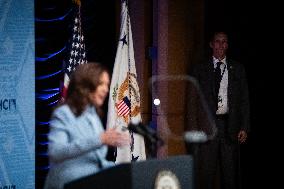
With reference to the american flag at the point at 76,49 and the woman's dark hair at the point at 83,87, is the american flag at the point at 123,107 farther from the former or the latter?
the woman's dark hair at the point at 83,87

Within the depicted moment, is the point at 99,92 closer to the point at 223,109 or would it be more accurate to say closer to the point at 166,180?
the point at 166,180

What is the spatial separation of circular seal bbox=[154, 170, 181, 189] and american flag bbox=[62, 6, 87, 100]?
2676 mm

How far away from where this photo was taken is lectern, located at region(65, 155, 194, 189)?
2.99 meters

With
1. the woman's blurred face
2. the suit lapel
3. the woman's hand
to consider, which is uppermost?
the suit lapel

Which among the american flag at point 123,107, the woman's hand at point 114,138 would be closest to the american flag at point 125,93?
the american flag at point 123,107

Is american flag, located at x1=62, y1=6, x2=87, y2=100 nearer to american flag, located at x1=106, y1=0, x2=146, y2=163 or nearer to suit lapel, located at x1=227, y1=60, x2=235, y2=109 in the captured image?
american flag, located at x1=106, y1=0, x2=146, y2=163

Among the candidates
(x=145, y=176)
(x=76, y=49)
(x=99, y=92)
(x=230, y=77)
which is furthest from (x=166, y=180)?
(x=230, y=77)

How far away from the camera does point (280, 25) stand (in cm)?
668

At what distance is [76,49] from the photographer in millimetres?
5824

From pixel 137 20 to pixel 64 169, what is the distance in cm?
358

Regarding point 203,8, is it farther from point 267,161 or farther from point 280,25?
point 267,161

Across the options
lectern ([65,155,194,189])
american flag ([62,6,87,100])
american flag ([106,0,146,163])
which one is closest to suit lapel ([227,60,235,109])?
american flag ([106,0,146,163])

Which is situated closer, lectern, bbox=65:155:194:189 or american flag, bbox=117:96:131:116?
lectern, bbox=65:155:194:189

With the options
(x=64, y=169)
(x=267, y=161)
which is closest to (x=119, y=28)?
(x=267, y=161)
